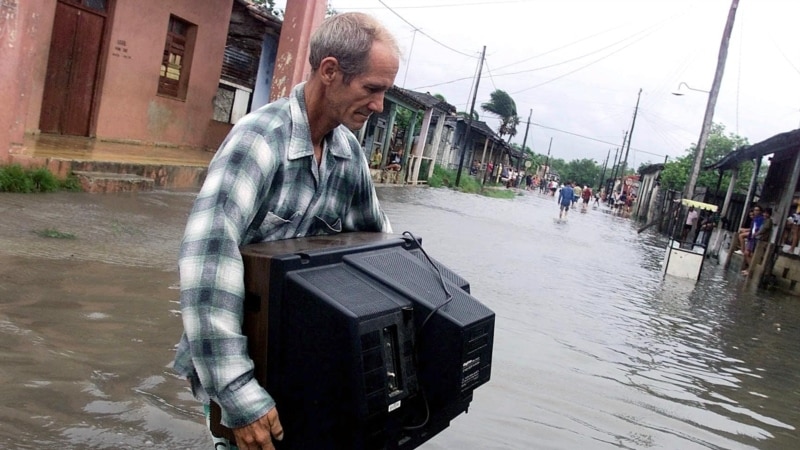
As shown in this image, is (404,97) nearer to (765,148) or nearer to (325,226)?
(765,148)

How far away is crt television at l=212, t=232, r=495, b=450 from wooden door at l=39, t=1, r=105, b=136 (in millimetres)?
10405

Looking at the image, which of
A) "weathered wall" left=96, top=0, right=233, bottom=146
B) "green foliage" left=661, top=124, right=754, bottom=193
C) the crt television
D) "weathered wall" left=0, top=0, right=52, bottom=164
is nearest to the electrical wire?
the crt television

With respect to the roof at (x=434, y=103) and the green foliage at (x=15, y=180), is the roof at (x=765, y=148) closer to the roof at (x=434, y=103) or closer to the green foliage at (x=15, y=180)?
the roof at (x=434, y=103)

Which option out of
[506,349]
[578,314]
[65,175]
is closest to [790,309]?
[578,314]

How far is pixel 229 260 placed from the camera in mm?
1550

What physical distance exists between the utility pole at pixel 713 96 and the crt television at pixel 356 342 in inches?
791

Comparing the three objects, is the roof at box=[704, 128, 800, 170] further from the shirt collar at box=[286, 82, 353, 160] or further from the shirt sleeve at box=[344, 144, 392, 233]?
the shirt collar at box=[286, 82, 353, 160]

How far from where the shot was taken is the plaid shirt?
1.53m

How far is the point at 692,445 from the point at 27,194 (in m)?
6.62

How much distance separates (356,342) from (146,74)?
39.4 feet

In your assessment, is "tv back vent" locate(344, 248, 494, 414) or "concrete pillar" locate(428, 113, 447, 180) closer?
"tv back vent" locate(344, 248, 494, 414)

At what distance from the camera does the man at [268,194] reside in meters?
1.54

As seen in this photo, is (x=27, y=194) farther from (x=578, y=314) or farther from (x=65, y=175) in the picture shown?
(x=578, y=314)

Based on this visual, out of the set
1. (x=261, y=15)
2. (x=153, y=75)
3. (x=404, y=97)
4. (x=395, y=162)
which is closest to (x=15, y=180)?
(x=153, y=75)
